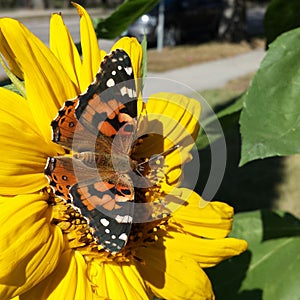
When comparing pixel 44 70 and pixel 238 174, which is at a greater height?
pixel 44 70

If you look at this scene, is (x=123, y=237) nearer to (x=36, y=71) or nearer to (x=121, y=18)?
(x=36, y=71)

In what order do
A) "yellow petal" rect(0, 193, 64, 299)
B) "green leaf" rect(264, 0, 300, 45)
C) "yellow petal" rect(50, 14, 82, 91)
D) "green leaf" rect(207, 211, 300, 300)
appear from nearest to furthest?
"yellow petal" rect(0, 193, 64, 299), "yellow petal" rect(50, 14, 82, 91), "green leaf" rect(264, 0, 300, 45), "green leaf" rect(207, 211, 300, 300)

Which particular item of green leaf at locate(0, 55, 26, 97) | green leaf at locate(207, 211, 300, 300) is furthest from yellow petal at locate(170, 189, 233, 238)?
green leaf at locate(207, 211, 300, 300)

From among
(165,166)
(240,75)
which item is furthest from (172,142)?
(240,75)

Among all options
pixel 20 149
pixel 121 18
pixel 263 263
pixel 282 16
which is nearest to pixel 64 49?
pixel 20 149

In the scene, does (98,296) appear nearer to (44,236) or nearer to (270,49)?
(44,236)

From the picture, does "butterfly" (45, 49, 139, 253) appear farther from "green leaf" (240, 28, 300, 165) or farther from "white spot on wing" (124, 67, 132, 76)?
"green leaf" (240, 28, 300, 165)
